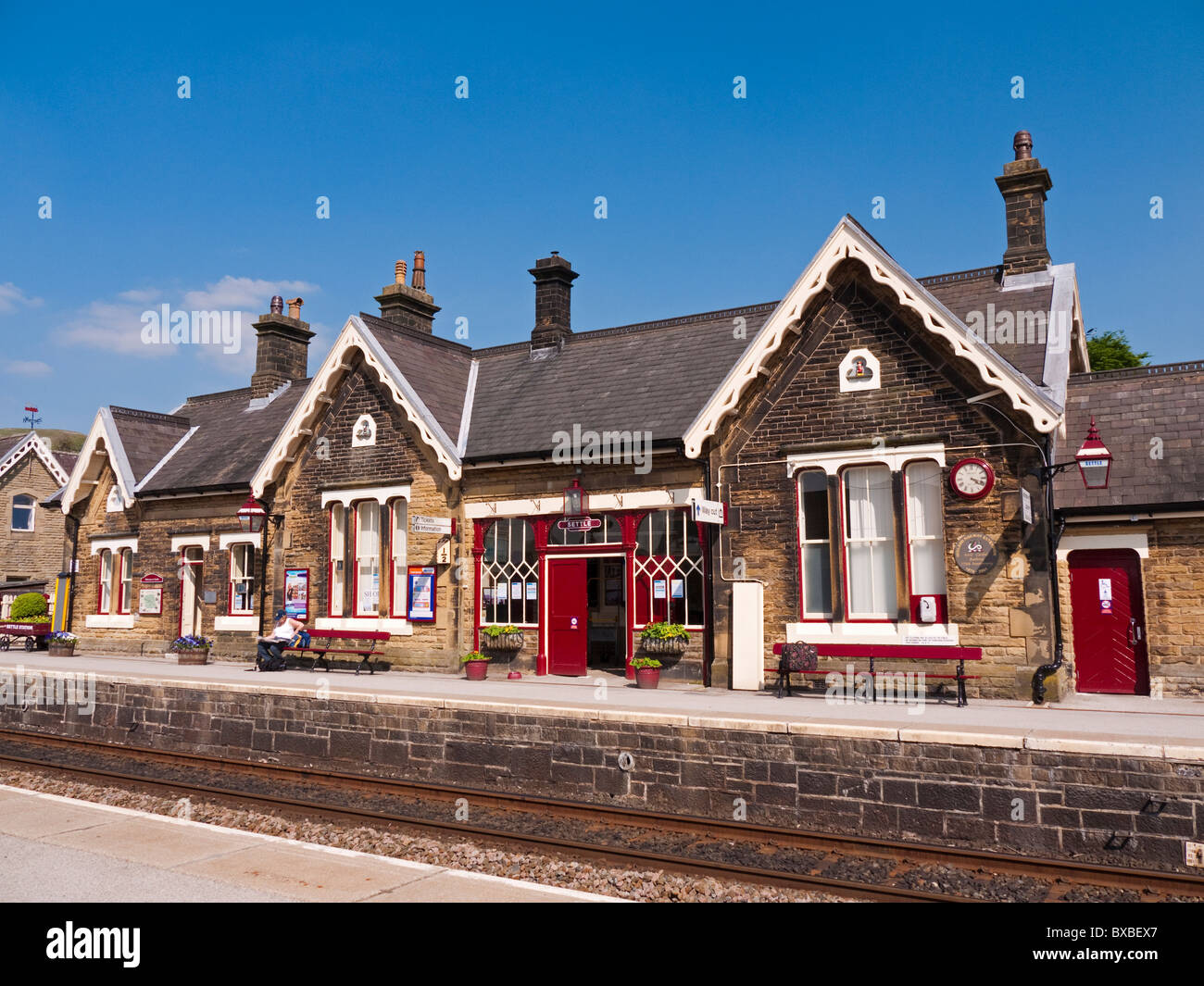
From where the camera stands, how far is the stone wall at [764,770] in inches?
342

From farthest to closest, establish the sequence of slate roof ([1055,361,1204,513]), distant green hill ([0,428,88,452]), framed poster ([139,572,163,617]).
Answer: distant green hill ([0,428,88,452]) < framed poster ([139,572,163,617]) < slate roof ([1055,361,1204,513])

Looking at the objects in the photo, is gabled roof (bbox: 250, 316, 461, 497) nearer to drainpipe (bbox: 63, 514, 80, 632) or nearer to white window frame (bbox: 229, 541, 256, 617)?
white window frame (bbox: 229, 541, 256, 617)

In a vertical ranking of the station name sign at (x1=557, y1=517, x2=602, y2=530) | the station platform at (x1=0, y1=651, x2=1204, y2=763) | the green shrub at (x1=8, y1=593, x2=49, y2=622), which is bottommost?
the station platform at (x1=0, y1=651, x2=1204, y2=763)

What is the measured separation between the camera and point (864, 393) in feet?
49.2

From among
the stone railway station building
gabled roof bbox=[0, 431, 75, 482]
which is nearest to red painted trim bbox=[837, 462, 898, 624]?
the stone railway station building

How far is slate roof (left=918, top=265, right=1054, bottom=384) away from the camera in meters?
14.7

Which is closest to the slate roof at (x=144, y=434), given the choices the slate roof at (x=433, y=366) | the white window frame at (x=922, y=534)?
the slate roof at (x=433, y=366)

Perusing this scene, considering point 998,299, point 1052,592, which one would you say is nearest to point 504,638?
point 1052,592

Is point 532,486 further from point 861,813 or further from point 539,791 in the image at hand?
point 861,813

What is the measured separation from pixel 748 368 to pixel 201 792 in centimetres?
1036

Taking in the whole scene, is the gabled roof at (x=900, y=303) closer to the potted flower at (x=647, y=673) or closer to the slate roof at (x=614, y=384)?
the slate roof at (x=614, y=384)

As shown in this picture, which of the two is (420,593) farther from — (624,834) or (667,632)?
(624,834)

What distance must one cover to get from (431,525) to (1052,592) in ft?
35.8

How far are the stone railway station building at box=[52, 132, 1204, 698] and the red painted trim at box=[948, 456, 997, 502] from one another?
52 mm
